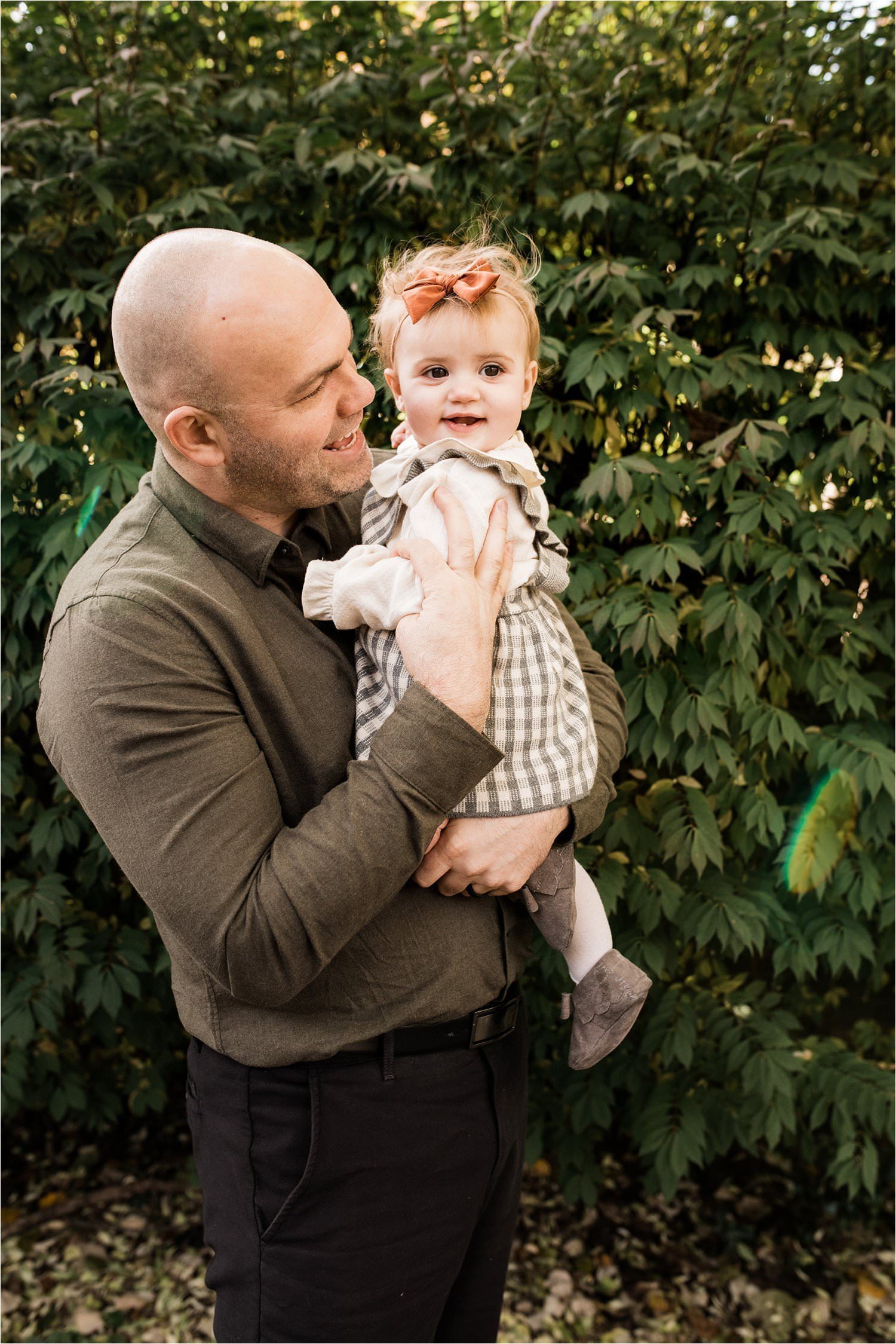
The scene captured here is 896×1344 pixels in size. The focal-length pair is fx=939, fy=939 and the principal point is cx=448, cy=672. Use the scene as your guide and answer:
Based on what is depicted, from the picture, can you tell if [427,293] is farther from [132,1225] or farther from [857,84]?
[132,1225]

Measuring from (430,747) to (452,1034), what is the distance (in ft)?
1.82

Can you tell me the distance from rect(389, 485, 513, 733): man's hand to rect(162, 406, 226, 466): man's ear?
304 mm

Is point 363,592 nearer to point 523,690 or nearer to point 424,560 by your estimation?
point 424,560

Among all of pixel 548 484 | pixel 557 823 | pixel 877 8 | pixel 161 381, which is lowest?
pixel 557 823

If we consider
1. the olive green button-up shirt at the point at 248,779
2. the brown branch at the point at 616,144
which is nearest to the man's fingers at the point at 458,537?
the olive green button-up shirt at the point at 248,779

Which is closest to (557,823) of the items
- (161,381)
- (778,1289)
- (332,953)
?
(332,953)

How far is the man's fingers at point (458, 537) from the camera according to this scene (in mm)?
1424

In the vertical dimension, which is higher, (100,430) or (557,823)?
(100,430)

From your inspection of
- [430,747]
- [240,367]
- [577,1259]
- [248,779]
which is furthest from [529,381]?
[577,1259]

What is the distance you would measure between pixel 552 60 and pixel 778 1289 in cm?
379

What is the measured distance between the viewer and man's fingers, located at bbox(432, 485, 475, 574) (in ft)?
4.67

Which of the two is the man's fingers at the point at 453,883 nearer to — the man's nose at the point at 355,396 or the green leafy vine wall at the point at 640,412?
the man's nose at the point at 355,396

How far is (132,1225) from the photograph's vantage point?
306cm

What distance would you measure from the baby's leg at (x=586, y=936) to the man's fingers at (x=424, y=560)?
0.64 metres
